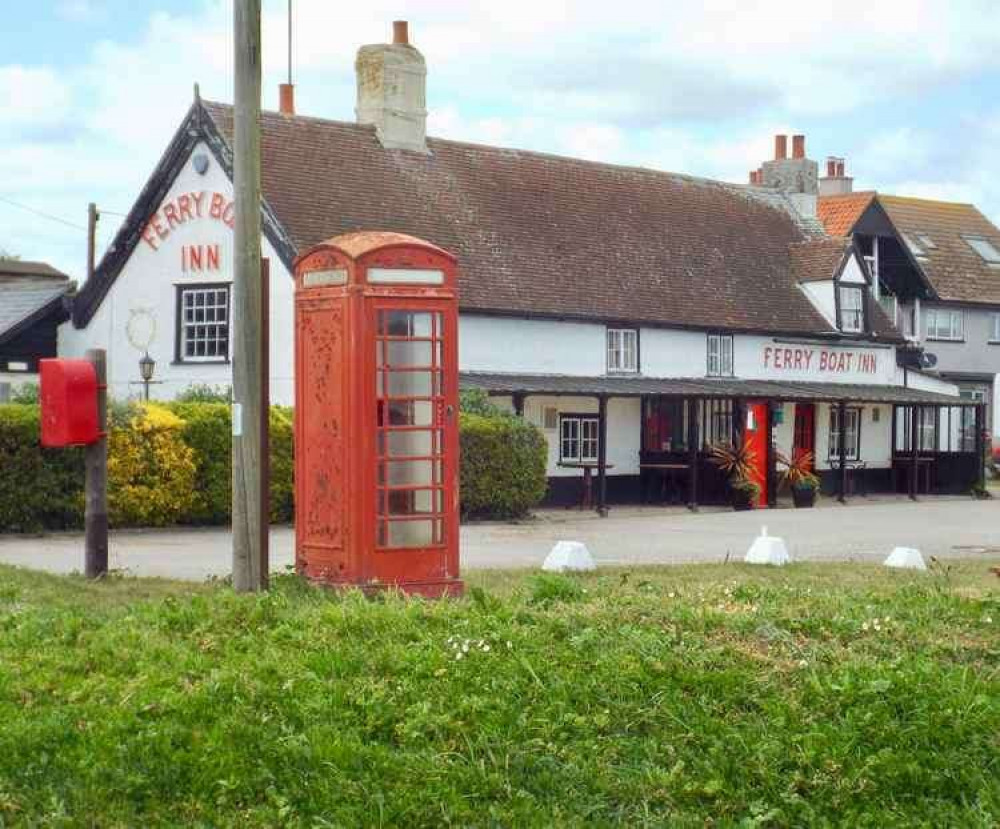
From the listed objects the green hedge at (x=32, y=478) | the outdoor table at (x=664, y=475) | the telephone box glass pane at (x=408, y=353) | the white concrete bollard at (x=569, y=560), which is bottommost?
the outdoor table at (x=664, y=475)

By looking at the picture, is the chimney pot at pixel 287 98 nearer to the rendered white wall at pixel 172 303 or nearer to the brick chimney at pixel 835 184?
the rendered white wall at pixel 172 303

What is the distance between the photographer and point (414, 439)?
44.2 ft

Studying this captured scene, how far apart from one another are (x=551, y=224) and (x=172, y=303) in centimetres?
869

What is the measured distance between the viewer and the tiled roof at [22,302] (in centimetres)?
3647

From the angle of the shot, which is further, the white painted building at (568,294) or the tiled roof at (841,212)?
the tiled roof at (841,212)

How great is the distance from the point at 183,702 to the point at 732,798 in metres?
2.70

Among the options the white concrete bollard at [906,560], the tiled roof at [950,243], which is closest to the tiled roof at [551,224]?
the tiled roof at [950,243]

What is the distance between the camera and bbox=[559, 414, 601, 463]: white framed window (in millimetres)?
34500

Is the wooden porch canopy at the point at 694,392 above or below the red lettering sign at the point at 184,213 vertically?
below

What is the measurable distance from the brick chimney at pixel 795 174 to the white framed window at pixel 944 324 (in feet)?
36.2

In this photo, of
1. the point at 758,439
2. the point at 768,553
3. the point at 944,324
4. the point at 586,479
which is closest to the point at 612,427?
the point at 586,479

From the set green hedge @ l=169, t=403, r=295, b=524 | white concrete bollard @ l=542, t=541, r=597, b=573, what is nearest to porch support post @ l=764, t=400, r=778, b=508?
green hedge @ l=169, t=403, r=295, b=524

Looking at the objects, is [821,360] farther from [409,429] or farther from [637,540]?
[409,429]

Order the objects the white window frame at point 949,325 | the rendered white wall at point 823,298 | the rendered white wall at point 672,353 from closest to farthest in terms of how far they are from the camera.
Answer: the rendered white wall at point 672,353 → the rendered white wall at point 823,298 → the white window frame at point 949,325
